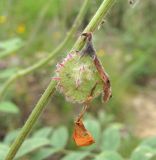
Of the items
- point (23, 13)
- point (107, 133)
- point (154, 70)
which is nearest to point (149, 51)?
A: point (154, 70)

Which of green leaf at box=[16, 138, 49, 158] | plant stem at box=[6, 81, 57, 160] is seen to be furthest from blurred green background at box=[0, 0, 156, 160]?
plant stem at box=[6, 81, 57, 160]

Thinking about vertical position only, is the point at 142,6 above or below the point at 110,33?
above

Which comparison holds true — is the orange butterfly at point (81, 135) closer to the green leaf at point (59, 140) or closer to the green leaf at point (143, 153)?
the green leaf at point (143, 153)

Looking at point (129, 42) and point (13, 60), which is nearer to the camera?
point (13, 60)

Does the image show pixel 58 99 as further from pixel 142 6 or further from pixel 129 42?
pixel 142 6

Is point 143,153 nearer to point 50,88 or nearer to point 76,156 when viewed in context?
point 76,156

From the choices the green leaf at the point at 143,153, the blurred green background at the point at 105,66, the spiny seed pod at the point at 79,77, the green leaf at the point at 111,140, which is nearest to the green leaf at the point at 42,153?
the blurred green background at the point at 105,66

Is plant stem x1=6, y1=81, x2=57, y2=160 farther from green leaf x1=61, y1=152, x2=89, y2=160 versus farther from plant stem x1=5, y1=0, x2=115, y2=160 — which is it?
green leaf x1=61, y1=152, x2=89, y2=160
